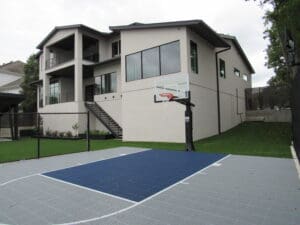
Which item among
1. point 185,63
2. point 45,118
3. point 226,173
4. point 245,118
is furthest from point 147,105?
point 45,118

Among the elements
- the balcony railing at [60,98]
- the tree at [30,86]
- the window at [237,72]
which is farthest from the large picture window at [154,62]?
the tree at [30,86]

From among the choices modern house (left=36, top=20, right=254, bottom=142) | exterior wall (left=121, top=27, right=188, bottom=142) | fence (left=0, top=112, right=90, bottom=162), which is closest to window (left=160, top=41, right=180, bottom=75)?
modern house (left=36, top=20, right=254, bottom=142)

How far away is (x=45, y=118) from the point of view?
23.1 metres

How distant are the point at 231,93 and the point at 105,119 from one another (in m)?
10.5

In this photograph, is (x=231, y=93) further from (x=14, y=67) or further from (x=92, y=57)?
(x=14, y=67)

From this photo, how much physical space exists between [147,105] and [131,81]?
218 cm

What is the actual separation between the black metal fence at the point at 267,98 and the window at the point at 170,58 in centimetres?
1026

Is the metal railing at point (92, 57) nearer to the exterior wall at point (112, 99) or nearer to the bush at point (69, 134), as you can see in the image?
the exterior wall at point (112, 99)

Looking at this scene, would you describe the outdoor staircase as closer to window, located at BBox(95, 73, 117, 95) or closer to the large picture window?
window, located at BBox(95, 73, 117, 95)

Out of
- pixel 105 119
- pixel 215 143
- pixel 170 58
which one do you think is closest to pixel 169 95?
pixel 170 58

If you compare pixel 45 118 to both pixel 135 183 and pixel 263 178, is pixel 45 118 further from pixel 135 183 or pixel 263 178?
pixel 263 178

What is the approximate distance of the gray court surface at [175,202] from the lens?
3.45 m

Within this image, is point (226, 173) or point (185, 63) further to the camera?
point (185, 63)

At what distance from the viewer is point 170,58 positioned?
13977 mm
